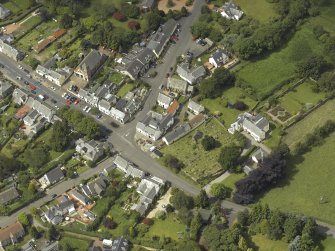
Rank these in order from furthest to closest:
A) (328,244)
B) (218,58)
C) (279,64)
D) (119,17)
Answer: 1. (119,17)
2. (279,64)
3. (218,58)
4. (328,244)

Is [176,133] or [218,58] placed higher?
[218,58]

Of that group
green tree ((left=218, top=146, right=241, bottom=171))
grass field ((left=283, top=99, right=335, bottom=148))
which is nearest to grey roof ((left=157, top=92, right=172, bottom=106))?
green tree ((left=218, top=146, right=241, bottom=171))

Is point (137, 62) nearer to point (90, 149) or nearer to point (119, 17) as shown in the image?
point (119, 17)

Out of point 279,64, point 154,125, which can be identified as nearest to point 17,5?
point 154,125

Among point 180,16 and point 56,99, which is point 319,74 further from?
point 56,99

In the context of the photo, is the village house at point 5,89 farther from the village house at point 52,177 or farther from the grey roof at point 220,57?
the grey roof at point 220,57

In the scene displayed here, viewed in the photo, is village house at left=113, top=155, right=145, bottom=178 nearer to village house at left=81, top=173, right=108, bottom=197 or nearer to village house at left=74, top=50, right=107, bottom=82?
village house at left=81, top=173, right=108, bottom=197

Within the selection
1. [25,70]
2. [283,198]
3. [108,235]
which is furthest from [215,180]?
[25,70]

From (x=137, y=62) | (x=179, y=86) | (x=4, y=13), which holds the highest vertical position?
(x=137, y=62)

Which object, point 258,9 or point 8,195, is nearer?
point 8,195
